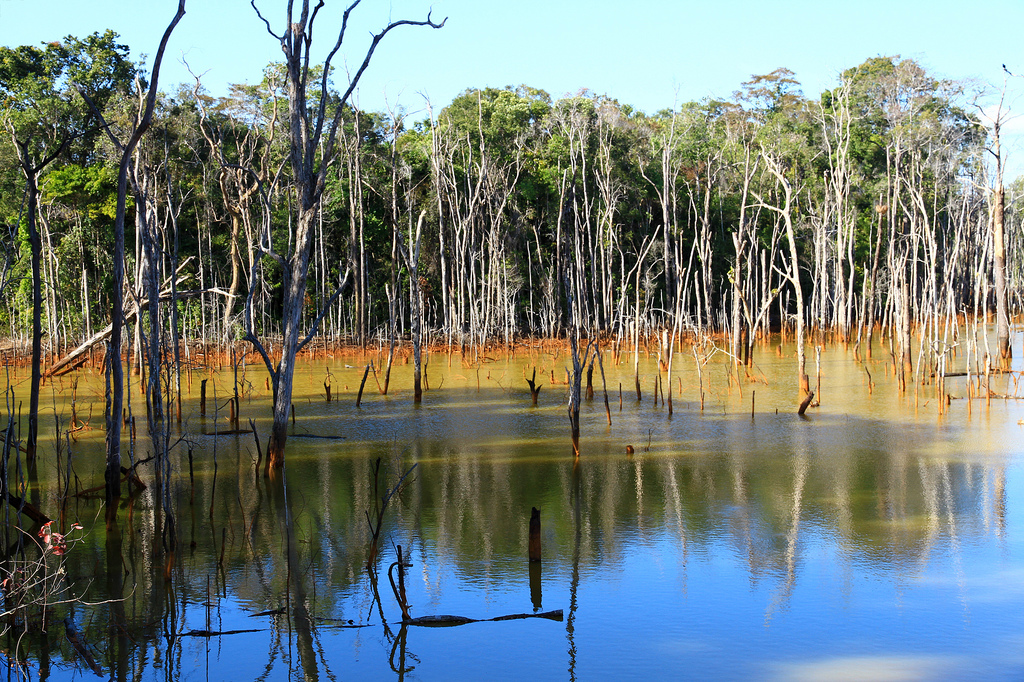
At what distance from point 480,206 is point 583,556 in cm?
1929

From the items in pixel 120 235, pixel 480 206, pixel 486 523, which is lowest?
pixel 486 523

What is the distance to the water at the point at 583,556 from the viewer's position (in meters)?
4.82

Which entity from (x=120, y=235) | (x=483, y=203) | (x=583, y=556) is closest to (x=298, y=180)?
(x=120, y=235)

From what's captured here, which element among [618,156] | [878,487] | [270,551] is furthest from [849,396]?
[618,156]

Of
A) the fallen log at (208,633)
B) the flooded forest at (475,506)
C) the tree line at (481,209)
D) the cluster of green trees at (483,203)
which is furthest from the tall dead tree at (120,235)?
the cluster of green trees at (483,203)

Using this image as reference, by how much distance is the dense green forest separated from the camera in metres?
21.4

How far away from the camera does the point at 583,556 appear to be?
6.39 metres

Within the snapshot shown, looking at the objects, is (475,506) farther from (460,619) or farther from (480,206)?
(480,206)

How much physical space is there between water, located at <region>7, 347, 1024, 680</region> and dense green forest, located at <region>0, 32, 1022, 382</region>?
765cm

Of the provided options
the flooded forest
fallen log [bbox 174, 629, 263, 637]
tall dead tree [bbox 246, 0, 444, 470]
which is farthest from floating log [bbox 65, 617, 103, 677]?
tall dead tree [bbox 246, 0, 444, 470]

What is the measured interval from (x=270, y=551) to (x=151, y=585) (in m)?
0.91

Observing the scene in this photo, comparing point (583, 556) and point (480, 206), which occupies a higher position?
point (480, 206)

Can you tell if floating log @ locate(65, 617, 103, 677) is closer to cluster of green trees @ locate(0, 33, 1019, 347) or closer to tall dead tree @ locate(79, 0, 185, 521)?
tall dead tree @ locate(79, 0, 185, 521)

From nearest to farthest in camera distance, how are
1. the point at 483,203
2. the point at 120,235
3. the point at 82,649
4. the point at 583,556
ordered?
the point at 82,649, the point at 120,235, the point at 583,556, the point at 483,203
